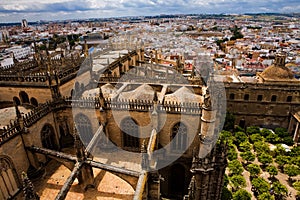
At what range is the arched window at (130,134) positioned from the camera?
733 inches

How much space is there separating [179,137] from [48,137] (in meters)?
11.1

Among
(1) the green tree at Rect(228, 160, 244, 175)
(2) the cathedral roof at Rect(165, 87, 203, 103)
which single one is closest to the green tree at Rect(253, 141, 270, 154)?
(1) the green tree at Rect(228, 160, 244, 175)

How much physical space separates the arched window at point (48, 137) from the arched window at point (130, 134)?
20.2 ft

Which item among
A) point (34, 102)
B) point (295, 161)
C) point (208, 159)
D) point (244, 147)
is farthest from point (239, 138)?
point (34, 102)

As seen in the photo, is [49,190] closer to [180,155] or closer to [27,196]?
[27,196]

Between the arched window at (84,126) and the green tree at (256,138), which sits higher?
the arched window at (84,126)

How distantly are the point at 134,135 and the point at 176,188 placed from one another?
685cm

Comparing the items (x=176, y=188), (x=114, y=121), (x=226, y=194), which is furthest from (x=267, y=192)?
(x=114, y=121)

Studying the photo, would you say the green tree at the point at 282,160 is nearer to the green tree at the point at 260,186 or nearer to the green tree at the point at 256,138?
the green tree at the point at 256,138

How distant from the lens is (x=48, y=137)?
18.6 m

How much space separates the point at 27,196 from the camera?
9.77m

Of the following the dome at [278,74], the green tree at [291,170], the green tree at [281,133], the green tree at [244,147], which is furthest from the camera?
the dome at [278,74]

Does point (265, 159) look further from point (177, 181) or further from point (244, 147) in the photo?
point (177, 181)

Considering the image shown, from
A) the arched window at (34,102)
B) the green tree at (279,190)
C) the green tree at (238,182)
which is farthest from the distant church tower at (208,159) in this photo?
the arched window at (34,102)
